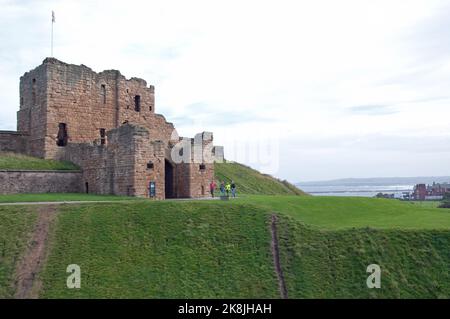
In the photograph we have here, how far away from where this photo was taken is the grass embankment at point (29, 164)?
34.2 m

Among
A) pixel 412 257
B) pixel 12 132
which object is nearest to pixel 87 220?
pixel 412 257

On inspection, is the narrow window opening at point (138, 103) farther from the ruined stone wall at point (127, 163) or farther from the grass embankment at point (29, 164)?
the ruined stone wall at point (127, 163)

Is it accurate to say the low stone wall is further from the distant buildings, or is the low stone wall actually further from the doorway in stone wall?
the distant buildings

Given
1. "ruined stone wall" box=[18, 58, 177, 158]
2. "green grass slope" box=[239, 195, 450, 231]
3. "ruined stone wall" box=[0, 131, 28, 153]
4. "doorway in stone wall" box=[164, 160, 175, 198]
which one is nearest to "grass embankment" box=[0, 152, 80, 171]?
"ruined stone wall" box=[18, 58, 177, 158]

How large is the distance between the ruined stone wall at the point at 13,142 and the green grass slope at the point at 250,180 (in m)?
21.0

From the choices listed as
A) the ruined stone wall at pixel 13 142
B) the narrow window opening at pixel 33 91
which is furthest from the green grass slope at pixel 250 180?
the narrow window opening at pixel 33 91

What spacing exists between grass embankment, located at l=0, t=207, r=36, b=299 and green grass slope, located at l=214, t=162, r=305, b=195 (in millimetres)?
29770

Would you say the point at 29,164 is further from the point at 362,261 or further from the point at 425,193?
the point at 425,193

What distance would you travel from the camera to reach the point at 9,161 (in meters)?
35.1

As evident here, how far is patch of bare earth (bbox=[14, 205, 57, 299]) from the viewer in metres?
18.4

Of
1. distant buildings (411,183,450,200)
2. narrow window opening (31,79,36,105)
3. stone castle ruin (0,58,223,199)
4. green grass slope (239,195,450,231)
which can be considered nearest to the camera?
green grass slope (239,195,450,231)

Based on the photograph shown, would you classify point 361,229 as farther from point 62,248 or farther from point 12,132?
point 12,132
